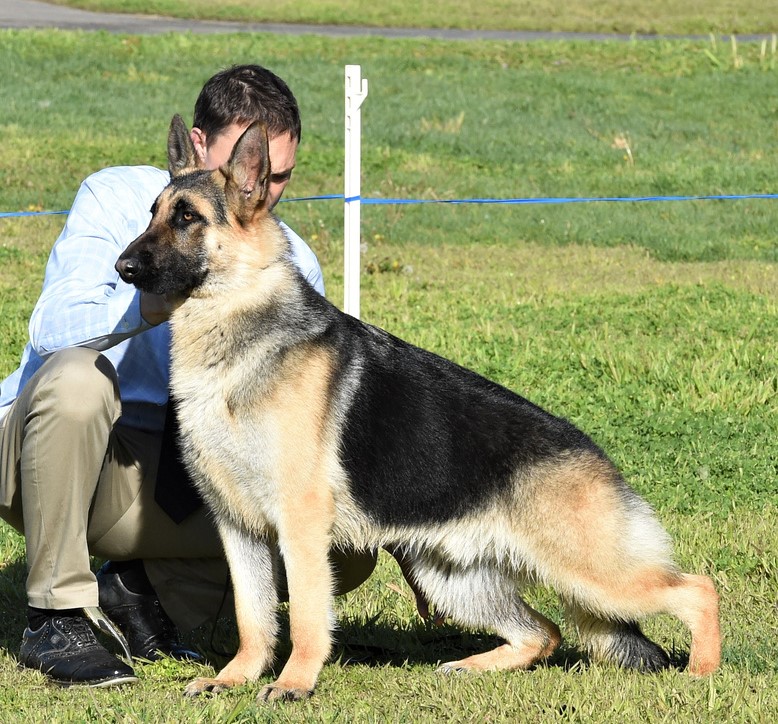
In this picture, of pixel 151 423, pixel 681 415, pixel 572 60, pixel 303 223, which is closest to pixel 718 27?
pixel 572 60

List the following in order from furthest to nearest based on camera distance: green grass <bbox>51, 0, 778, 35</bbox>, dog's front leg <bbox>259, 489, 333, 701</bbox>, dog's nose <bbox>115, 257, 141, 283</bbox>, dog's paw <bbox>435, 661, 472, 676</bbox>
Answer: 1. green grass <bbox>51, 0, 778, 35</bbox>
2. dog's paw <bbox>435, 661, 472, 676</bbox>
3. dog's front leg <bbox>259, 489, 333, 701</bbox>
4. dog's nose <bbox>115, 257, 141, 283</bbox>

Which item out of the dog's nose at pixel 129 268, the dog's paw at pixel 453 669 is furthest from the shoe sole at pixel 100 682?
the dog's nose at pixel 129 268

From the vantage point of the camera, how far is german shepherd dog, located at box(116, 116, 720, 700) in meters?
3.27

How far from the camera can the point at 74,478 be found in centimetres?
343

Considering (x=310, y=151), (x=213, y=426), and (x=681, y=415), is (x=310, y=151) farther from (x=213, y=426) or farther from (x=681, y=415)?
(x=213, y=426)

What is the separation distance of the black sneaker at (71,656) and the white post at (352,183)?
250 cm

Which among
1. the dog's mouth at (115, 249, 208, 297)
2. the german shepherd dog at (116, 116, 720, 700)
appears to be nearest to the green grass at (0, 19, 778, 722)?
the german shepherd dog at (116, 116, 720, 700)

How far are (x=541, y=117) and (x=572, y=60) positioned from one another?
18.4 ft

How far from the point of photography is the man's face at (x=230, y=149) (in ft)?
12.5

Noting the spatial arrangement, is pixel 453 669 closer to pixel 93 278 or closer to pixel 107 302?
pixel 107 302

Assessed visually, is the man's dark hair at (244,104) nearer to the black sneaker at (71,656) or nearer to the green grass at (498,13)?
the black sneaker at (71,656)

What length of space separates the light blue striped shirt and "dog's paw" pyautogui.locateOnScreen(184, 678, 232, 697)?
941 mm

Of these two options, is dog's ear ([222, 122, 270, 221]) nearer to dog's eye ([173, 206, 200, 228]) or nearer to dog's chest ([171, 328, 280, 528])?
dog's eye ([173, 206, 200, 228])

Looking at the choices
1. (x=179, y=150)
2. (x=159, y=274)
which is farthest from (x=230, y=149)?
(x=159, y=274)
